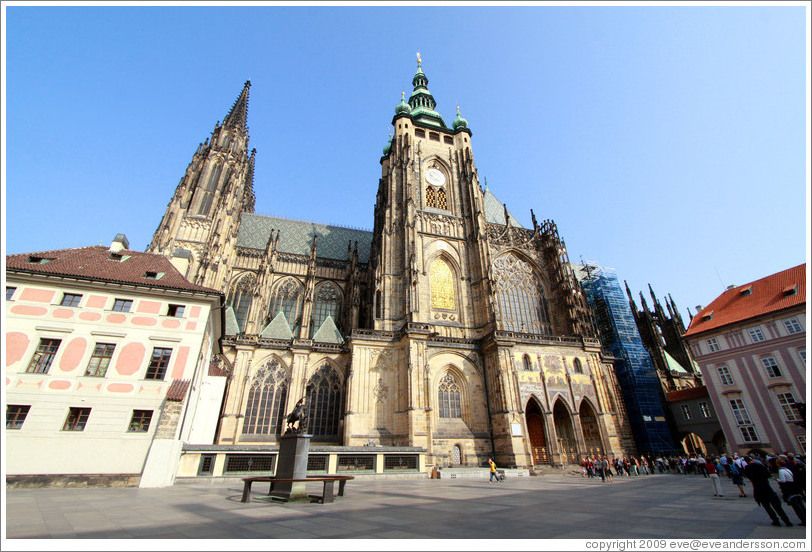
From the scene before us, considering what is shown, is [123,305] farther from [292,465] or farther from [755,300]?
[755,300]

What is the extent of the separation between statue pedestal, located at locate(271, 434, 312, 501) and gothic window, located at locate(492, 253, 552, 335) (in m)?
21.7

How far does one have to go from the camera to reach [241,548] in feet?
14.4

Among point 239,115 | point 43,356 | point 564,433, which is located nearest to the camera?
point 43,356

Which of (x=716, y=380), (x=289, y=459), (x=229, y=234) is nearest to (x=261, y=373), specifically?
(x=229, y=234)

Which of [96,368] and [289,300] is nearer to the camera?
[96,368]

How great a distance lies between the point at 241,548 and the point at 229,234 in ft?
107

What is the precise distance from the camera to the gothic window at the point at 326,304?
109 feet

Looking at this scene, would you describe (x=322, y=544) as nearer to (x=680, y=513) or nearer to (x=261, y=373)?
(x=680, y=513)

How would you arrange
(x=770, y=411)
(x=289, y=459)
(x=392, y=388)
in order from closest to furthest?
(x=289, y=459) → (x=770, y=411) → (x=392, y=388)

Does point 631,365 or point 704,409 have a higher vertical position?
point 631,365

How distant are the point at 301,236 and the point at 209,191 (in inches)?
389

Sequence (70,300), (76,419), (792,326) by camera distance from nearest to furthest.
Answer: (76,419)
(70,300)
(792,326)

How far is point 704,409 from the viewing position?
31.1 metres

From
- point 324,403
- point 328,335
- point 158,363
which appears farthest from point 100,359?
point 328,335
